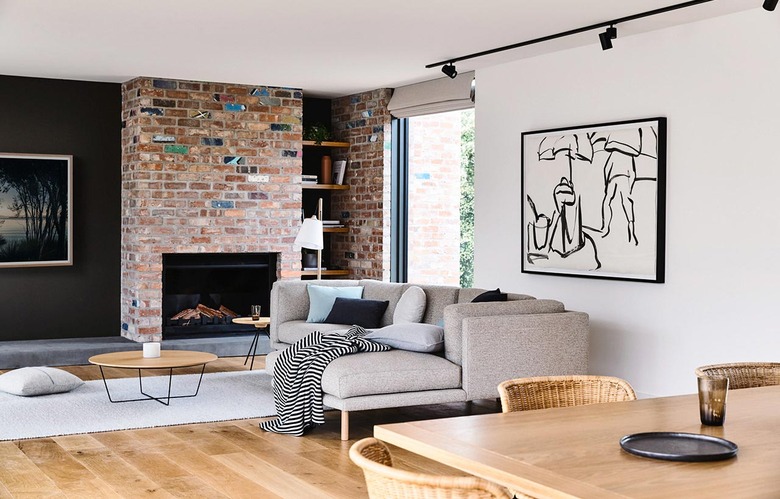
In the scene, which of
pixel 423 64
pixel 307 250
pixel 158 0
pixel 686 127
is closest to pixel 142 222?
pixel 307 250

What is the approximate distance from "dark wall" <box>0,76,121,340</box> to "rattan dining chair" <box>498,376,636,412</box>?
7150 mm

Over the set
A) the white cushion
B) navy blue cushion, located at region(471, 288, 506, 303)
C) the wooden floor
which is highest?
navy blue cushion, located at region(471, 288, 506, 303)

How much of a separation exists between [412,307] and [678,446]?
4.78m

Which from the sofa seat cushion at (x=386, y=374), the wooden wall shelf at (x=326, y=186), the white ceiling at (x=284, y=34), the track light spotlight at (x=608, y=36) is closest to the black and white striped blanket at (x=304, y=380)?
the sofa seat cushion at (x=386, y=374)

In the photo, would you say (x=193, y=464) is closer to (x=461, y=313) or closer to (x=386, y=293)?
(x=461, y=313)

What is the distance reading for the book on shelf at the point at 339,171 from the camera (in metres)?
10.3

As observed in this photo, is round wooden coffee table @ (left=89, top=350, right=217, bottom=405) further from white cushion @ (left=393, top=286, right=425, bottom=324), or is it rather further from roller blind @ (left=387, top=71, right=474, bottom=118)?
roller blind @ (left=387, top=71, right=474, bottom=118)

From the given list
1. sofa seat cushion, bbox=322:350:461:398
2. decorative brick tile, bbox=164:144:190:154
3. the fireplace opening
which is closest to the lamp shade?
the fireplace opening

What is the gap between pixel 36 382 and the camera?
22.7 ft

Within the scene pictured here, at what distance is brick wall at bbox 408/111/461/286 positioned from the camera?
9.84m

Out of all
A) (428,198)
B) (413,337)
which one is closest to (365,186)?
(428,198)

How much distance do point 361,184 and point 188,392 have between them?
142 inches

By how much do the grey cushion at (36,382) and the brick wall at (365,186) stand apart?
3.52m

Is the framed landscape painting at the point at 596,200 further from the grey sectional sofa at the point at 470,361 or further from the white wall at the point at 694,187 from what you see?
the grey sectional sofa at the point at 470,361
